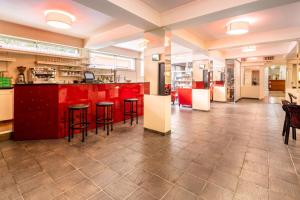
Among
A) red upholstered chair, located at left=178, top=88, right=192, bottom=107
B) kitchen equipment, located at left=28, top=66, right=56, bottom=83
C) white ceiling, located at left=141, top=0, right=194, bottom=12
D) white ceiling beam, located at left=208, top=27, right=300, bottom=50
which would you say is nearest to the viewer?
white ceiling, located at left=141, top=0, right=194, bottom=12

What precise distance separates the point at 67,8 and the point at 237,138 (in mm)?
5176

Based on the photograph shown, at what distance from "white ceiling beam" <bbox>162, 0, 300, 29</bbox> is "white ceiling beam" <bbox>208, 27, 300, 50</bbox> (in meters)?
2.96

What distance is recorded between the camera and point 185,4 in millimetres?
3408

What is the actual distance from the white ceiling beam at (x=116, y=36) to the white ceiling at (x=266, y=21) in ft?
6.16

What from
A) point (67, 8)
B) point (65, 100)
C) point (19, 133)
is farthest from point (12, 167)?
point (67, 8)

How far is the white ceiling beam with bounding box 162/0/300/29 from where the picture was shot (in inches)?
108

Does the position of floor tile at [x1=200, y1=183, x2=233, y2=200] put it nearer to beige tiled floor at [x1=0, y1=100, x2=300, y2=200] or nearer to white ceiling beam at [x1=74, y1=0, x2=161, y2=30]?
beige tiled floor at [x1=0, y1=100, x2=300, y2=200]

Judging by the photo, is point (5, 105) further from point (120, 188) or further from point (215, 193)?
point (215, 193)

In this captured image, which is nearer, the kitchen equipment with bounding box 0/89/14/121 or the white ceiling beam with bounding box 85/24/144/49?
the kitchen equipment with bounding box 0/89/14/121

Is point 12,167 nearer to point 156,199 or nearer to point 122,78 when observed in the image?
point 156,199

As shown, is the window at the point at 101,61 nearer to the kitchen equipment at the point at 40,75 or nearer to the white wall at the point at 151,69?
the kitchen equipment at the point at 40,75

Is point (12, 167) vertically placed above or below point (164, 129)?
below

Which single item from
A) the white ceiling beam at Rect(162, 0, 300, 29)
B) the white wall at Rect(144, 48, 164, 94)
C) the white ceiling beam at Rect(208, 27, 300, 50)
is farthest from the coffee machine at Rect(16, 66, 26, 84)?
the white ceiling beam at Rect(208, 27, 300, 50)

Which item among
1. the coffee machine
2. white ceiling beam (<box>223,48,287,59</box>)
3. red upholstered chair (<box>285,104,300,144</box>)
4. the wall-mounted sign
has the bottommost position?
red upholstered chair (<box>285,104,300,144</box>)
